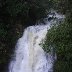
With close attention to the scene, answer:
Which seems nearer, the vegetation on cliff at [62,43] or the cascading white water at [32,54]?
the vegetation on cliff at [62,43]

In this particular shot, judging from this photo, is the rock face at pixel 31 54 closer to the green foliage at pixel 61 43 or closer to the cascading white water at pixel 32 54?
the cascading white water at pixel 32 54

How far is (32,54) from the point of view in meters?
8.71

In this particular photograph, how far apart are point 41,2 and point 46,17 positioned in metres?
0.61

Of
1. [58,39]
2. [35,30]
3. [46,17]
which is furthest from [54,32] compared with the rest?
[46,17]

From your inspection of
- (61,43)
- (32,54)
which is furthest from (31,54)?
(61,43)

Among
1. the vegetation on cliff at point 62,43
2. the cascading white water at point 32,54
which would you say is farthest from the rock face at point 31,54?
the vegetation on cliff at point 62,43

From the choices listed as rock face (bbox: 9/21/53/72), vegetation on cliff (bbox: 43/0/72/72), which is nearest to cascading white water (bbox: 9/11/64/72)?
rock face (bbox: 9/21/53/72)

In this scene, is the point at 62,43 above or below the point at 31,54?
above

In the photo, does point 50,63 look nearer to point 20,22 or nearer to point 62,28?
point 62,28

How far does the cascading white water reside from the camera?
8.30 m

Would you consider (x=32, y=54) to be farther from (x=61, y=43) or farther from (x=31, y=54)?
(x=61, y=43)

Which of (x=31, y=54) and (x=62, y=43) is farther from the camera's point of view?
(x=31, y=54)

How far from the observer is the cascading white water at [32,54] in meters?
8.30

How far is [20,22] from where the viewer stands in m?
9.89
